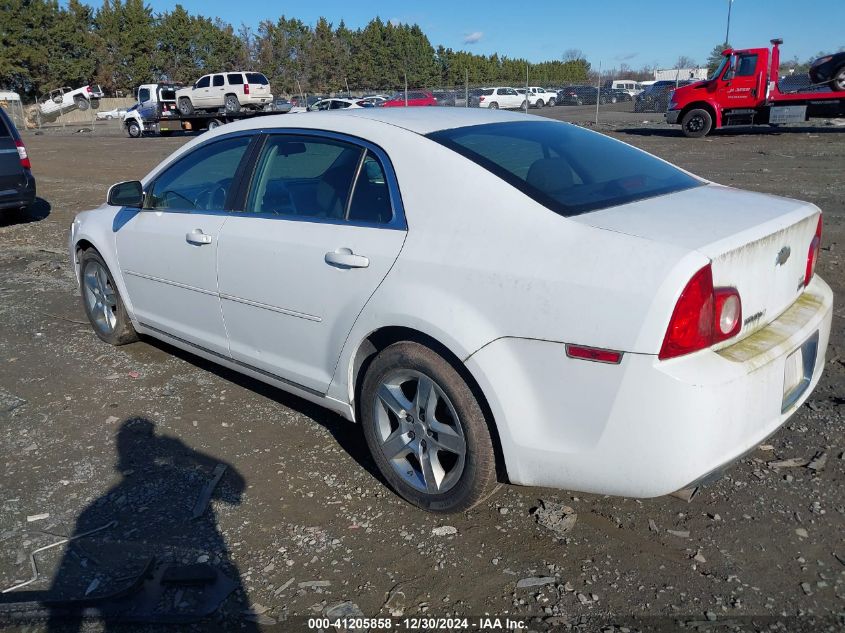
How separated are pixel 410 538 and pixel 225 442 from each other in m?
1.38

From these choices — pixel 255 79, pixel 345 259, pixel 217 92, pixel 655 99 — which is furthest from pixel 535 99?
pixel 345 259

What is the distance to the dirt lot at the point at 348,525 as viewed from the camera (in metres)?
2.54

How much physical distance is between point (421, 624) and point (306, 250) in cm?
172

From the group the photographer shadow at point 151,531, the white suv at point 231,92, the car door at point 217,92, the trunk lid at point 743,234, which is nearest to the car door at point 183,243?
the photographer shadow at point 151,531

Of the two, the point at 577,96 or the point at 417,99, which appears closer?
the point at 417,99

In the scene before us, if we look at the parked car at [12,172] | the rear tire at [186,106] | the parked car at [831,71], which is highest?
the parked car at [831,71]

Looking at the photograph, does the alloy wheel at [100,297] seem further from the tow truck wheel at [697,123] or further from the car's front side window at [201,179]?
the tow truck wheel at [697,123]

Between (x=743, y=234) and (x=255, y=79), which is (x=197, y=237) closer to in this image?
(x=743, y=234)

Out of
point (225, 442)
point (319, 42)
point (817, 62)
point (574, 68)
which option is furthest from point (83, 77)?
point (225, 442)

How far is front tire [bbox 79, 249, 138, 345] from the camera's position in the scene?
16.8ft

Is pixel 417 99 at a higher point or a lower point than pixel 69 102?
lower

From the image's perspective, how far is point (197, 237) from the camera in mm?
3939

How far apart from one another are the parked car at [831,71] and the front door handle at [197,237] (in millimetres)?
22066

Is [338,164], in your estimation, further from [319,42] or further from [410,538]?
[319,42]
